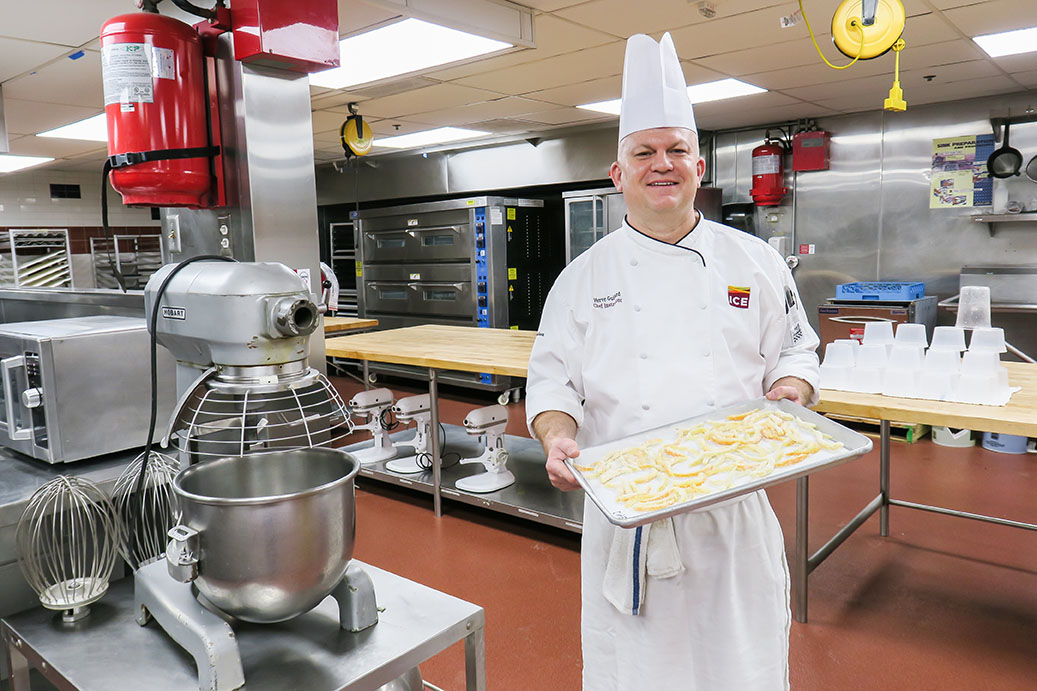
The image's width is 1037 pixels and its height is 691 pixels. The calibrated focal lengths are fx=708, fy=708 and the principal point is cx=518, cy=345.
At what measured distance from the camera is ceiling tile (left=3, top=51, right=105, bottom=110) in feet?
13.3

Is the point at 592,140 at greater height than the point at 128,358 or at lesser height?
greater

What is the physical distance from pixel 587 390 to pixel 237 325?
0.87 meters

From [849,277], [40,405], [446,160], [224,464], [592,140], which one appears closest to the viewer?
[224,464]

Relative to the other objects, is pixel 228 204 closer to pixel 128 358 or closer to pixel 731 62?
pixel 128 358

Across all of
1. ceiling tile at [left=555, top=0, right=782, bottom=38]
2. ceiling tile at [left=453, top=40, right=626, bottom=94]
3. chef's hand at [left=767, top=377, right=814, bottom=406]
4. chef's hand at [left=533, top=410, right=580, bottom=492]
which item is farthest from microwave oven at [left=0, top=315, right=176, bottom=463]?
ceiling tile at [left=453, top=40, right=626, bottom=94]

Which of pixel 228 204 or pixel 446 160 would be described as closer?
pixel 228 204

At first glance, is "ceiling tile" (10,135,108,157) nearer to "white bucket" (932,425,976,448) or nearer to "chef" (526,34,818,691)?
"chef" (526,34,818,691)

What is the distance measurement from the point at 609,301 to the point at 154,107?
3.46ft

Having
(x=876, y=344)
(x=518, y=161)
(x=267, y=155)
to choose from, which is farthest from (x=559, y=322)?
(x=518, y=161)

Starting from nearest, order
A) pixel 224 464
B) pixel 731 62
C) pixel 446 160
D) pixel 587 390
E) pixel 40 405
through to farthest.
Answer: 1. pixel 224 464
2. pixel 40 405
3. pixel 587 390
4. pixel 731 62
5. pixel 446 160

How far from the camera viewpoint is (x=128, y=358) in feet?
5.04

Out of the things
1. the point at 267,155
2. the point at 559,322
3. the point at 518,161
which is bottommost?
the point at 559,322

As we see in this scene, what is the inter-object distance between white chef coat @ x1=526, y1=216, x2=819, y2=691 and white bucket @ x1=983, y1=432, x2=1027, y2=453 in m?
3.96

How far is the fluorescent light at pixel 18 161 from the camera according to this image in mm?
7621
